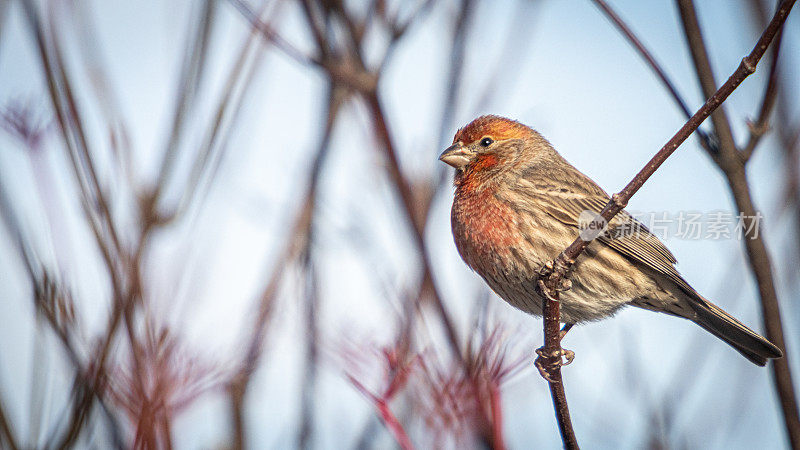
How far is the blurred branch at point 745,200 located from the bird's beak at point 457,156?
214cm

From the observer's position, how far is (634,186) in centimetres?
338

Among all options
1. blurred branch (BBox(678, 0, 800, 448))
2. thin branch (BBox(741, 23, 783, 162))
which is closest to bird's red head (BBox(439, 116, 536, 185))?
blurred branch (BBox(678, 0, 800, 448))

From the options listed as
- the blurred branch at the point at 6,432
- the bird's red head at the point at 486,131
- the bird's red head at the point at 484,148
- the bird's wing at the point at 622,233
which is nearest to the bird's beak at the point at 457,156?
the bird's red head at the point at 484,148

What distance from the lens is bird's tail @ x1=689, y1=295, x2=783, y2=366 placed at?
5383mm

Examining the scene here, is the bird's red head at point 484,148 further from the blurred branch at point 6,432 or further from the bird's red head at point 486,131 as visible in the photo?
the blurred branch at point 6,432

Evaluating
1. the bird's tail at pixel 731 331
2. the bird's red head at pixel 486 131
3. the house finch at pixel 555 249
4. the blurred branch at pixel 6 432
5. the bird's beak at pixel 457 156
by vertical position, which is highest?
the bird's red head at pixel 486 131

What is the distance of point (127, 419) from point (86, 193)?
3.63 feet

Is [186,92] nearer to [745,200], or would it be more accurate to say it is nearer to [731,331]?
[745,200]

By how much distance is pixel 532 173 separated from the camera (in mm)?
6105

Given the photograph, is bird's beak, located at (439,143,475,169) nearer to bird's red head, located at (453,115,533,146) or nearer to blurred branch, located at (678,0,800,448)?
bird's red head, located at (453,115,533,146)

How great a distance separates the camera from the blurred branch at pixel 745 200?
421cm

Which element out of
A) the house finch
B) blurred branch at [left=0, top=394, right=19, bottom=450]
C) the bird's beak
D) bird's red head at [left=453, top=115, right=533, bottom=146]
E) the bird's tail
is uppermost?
bird's red head at [left=453, top=115, right=533, bottom=146]

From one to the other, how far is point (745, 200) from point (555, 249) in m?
1.50

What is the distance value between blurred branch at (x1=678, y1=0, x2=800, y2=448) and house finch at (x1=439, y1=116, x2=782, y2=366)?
0.98 m
